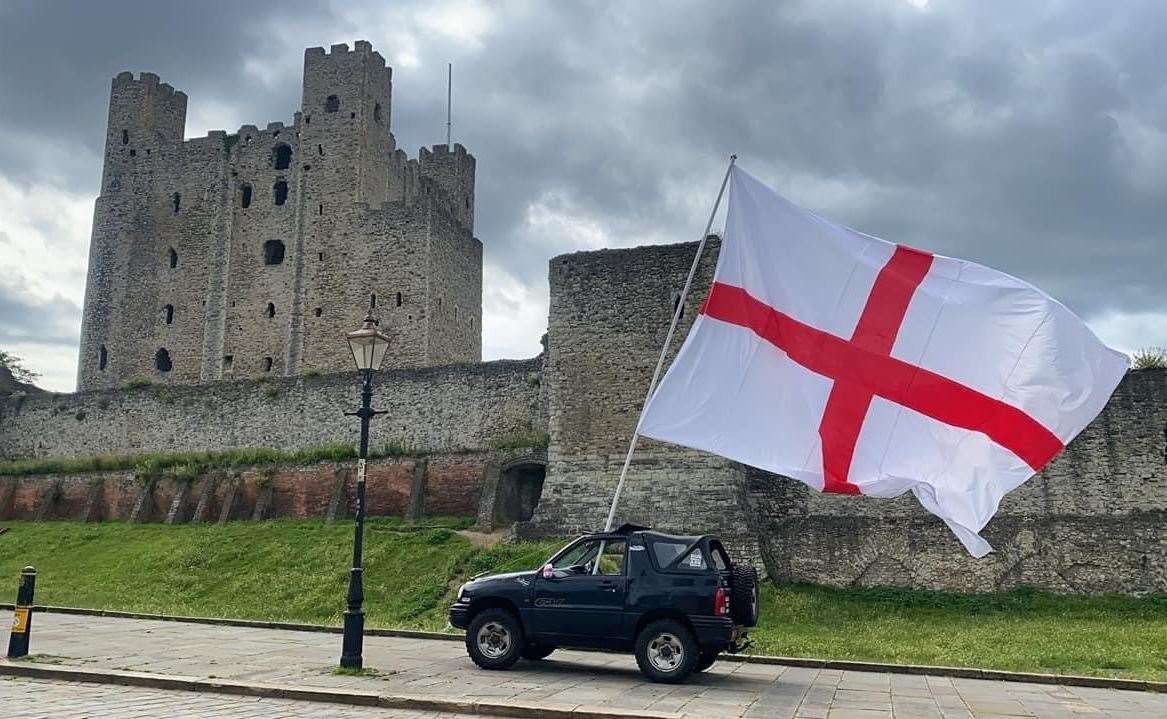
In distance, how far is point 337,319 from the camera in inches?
1677

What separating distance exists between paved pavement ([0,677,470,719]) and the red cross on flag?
4602 millimetres

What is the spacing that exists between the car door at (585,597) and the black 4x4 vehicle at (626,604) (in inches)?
0.5

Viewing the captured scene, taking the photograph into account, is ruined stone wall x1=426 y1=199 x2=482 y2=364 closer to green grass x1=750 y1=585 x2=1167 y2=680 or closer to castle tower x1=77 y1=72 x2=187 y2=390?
castle tower x1=77 y1=72 x2=187 y2=390

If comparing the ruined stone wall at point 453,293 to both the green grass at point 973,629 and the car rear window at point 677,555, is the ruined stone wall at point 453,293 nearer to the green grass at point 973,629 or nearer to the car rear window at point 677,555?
the green grass at point 973,629

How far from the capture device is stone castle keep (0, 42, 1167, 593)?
19734 mm

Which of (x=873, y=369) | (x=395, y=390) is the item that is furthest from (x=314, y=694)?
(x=395, y=390)

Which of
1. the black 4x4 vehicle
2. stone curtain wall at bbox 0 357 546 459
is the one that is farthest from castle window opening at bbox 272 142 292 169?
the black 4x4 vehicle

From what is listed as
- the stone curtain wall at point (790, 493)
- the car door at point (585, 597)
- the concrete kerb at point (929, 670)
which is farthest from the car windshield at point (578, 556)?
the stone curtain wall at point (790, 493)

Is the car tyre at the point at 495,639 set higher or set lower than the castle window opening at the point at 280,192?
lower

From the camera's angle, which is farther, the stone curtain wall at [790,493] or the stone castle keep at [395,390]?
the stone castle keep at [395,390]

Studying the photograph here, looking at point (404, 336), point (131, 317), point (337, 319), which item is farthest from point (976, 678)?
point (131, 317)

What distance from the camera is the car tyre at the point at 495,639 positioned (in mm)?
11617

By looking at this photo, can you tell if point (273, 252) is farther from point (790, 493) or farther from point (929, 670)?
point (929, 670)

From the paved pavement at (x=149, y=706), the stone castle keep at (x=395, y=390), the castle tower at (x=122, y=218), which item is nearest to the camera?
the paved pavement at (x=149, y=706)
